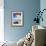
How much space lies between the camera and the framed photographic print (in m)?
5.68

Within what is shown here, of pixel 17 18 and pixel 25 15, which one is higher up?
pixel 25 15

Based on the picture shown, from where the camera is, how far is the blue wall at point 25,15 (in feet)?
18.5

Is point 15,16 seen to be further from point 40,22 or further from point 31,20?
point 40,22

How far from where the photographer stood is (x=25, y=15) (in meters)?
5.75

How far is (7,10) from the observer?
565 centimetres

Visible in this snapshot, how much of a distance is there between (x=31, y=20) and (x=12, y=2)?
108 centimetres

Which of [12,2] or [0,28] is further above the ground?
[12,2]

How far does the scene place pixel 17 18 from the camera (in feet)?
18.7

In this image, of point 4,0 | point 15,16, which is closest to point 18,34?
point 15,16

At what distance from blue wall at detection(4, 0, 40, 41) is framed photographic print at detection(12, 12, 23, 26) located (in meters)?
0.16

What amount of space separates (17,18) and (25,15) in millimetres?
358

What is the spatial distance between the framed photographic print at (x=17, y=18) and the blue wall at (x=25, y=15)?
0.16 m

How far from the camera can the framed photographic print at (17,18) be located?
224 inches

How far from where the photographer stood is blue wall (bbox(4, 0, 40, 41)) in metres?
5.64
